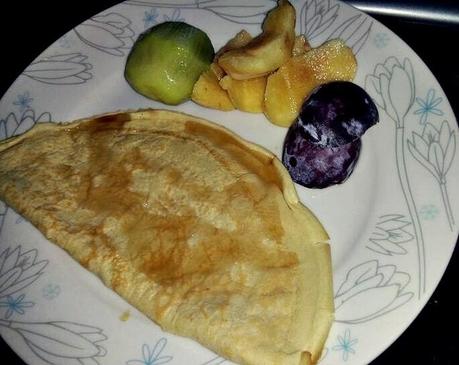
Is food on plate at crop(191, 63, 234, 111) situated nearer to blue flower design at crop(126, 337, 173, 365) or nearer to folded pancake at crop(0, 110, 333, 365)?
folded pancake at crop(0, 110, 333, 365)

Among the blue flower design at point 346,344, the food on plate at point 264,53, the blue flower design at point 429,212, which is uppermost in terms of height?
the food on plate at point 264,53

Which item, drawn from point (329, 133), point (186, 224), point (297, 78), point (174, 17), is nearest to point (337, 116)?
point (329, 133)

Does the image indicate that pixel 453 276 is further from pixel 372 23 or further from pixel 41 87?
pixel 41 87

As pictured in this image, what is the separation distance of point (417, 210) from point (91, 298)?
0.85 m

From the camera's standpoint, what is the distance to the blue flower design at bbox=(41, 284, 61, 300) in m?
1.53

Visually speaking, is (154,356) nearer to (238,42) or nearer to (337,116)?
(337,116)

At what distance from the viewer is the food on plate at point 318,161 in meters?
1.56

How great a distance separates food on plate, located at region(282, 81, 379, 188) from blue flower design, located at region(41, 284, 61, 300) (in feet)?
2.24

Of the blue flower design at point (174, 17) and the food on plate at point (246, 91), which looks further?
the blue flower design at point (174, 17)

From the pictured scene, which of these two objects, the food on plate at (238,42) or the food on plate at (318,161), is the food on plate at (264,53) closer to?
the food on plate at (238,42)

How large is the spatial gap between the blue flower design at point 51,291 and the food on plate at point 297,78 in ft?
2.46

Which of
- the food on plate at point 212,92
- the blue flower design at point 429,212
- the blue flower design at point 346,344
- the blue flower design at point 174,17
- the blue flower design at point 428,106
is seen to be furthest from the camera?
the blue flower design at point 174,17

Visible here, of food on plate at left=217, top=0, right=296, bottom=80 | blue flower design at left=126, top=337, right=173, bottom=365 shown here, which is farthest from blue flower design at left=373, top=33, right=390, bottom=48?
blue flower design at left=126, top=337, right=173, bottom=365

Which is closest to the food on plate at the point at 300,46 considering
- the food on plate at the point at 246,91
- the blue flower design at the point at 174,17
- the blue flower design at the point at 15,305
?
the food on plate at the point at 246,91
